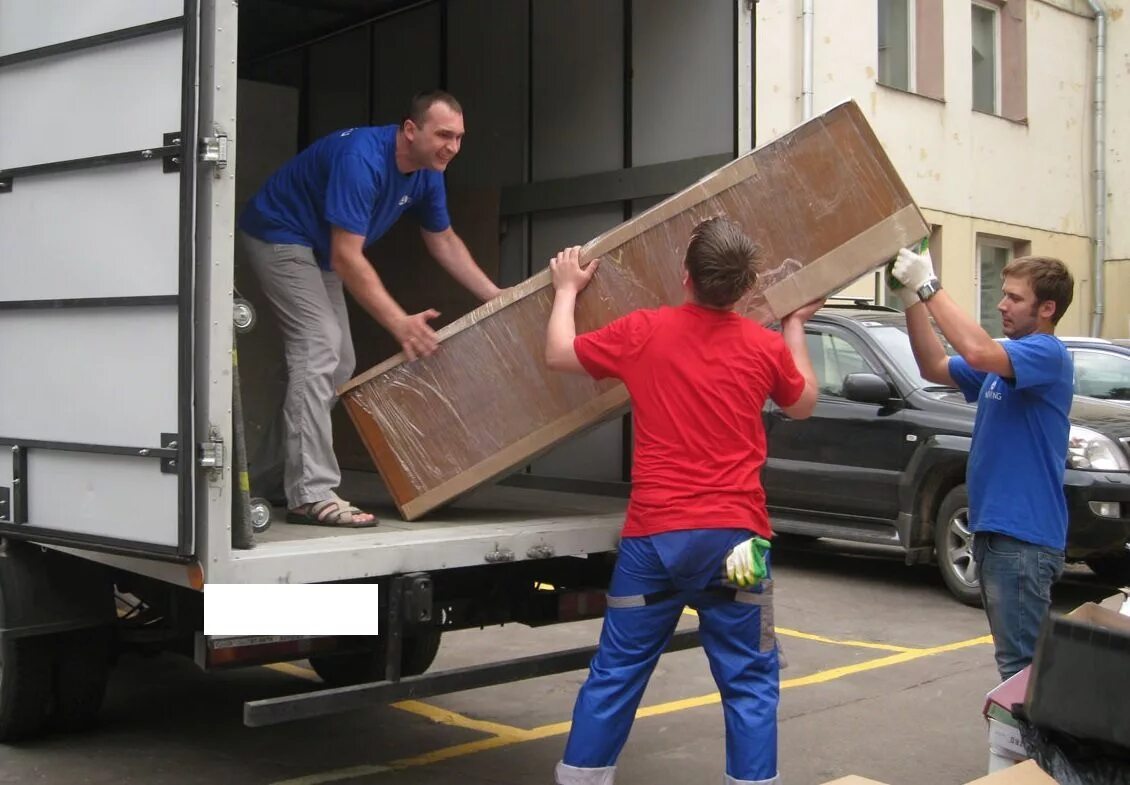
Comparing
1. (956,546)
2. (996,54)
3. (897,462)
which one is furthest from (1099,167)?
(956,546)

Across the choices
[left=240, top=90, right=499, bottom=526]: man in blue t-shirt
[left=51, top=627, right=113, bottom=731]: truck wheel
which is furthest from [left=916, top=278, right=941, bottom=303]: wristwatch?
[left=51, top=627, right=113, bottom=731]: truck wheel

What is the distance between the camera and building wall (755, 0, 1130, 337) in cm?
1484

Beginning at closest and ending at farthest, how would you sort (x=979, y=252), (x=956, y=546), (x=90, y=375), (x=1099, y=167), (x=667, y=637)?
(x=667, y=637)
(x=90, y=375)
(x=956, y=546)
(x=979, y=252)
(x=1099, y=167)

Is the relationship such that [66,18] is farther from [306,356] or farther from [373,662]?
[373,662]

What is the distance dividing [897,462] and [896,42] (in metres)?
9.19

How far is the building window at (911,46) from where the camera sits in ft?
54.0

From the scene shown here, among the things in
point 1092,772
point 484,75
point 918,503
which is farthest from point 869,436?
point 1092,772

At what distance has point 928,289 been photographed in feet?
14.6

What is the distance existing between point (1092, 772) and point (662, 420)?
1503mm

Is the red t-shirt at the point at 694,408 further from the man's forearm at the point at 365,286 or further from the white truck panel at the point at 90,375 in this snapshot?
the white truck panel at the point at 90,375

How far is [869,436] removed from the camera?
9031mm

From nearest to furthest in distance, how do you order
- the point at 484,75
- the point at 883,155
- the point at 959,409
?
the point at 883,155 < the point at 484,75 < the point at 959,409

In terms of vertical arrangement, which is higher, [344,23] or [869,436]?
[344,23]

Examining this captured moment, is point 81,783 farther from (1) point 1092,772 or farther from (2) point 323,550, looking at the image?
(1) point 1092,772
